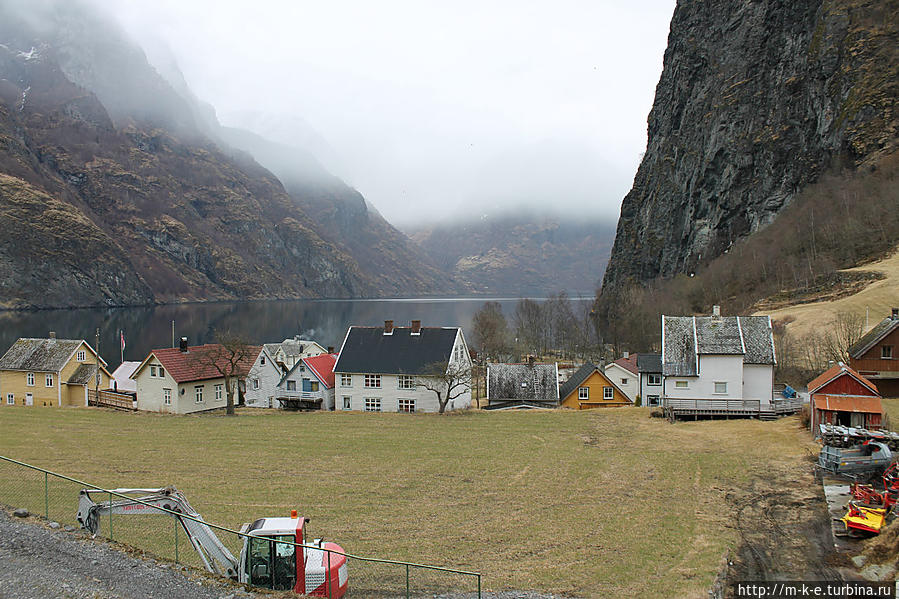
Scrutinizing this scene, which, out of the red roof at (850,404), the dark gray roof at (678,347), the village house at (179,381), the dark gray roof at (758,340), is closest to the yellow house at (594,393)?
the dark gray roof at (678,347)

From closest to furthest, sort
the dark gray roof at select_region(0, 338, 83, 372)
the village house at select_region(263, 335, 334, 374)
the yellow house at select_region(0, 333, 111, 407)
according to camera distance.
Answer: the yellow house at select_region(0, 333, 111, 407) → the dark gray roof at select_region(0, 338, 83, 372) → the village house at select_region(263, 335, 334, 374)

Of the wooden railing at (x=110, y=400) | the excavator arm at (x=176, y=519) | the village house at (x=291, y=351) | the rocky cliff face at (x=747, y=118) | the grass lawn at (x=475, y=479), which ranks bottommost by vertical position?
the grass lawn at (x=475, y=479)

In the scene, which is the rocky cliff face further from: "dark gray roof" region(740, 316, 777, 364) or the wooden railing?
the wooden railing

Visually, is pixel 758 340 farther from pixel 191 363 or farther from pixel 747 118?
pixel 747 118

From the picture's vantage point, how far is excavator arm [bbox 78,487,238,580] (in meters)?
17.0

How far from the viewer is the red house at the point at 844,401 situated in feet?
124

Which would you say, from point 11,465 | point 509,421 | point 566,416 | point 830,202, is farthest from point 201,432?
point 830,202

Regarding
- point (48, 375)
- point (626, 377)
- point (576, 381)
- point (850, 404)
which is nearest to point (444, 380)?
point (576, 381)

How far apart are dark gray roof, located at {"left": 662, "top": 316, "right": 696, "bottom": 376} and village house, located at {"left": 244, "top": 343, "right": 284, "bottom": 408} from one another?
1567 inches

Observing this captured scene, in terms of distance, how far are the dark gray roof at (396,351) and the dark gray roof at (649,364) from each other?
2022 centimetres

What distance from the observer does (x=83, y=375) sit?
217 ft

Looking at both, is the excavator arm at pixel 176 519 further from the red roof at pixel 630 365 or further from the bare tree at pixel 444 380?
the red roof at pixel 630 365

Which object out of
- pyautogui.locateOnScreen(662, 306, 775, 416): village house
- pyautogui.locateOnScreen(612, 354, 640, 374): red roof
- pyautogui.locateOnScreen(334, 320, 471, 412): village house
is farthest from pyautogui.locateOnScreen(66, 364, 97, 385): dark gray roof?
pyautogui.locateOnScreen(612, 354, 640, 374): red roof

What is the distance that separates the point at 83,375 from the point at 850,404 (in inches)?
2759
